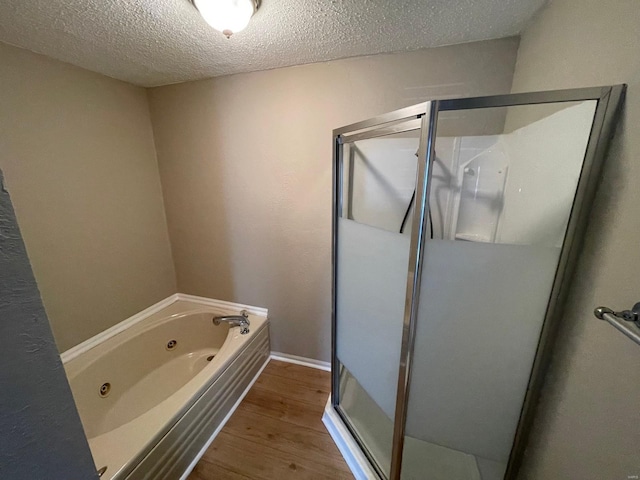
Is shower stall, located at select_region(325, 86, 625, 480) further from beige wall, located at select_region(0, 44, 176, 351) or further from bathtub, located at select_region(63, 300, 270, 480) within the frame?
beige wall, located at select_region(0, 44, 176, 351)

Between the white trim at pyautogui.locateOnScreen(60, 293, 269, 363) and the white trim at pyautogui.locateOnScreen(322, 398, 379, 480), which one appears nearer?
the white trim at pyautogui.locateOnScreen(322, 398, 379, 480)

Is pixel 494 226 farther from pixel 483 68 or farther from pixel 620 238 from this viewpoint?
pixel 483 68

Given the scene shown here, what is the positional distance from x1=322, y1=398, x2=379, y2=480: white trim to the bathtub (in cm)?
63

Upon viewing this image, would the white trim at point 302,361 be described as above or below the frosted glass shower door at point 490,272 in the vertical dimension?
below

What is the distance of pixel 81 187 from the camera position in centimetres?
142

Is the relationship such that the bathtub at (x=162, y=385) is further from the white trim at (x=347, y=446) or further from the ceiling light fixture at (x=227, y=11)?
the ceiling light fixture at (x=227, y=11)

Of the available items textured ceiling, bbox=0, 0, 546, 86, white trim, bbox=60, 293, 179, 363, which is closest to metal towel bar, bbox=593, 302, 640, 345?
textured ceiling, bbox=0, 0, 546, 86

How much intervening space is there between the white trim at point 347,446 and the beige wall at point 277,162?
46 cm

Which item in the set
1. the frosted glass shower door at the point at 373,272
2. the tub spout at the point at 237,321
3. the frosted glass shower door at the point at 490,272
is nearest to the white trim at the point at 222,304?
the tub spout at the point at 237,321

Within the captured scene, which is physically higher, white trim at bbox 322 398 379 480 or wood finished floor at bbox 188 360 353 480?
white trim at bbox 322 398 379 480

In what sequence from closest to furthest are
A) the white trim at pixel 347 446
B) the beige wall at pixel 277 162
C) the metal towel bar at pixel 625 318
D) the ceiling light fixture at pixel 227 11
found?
the metal towel bar at pixel 625 318
the ceiling light fixture at pixel 227 11
the white trim at pixel 347 446
the beige wall at pixel 277 162

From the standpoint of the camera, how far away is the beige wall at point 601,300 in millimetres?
552

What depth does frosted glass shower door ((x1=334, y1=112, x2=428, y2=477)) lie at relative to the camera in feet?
3.01

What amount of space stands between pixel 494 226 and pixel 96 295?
2296 millimetres
